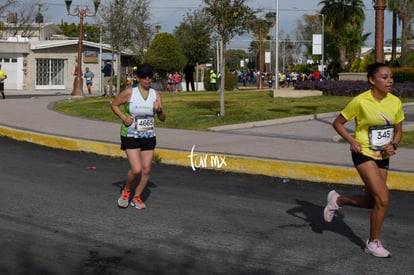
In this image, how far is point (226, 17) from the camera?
19.6 m

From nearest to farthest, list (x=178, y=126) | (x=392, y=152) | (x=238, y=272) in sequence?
(x=238, y=272) → (x=392, y=152) → (x=178, y=126)

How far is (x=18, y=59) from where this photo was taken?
52219mm

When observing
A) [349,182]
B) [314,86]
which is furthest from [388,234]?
[314,86]

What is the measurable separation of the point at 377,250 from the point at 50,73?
163 feet

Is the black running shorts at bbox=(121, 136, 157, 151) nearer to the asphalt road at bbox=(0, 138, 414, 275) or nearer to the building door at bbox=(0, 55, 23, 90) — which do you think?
the asphalt road at bbox=(0, 138, 414, 275)

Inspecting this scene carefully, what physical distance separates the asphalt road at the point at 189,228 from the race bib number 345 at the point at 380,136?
951 mm

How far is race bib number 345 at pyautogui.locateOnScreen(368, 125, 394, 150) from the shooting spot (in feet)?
20.8

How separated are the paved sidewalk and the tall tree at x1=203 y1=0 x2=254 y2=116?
2864mm

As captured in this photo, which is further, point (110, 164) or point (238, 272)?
point (110, 164)

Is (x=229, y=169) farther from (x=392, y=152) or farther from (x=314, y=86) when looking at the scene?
(x=314, y=86)

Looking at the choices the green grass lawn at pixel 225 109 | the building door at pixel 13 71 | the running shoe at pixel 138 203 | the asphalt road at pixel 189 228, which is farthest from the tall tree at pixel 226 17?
the building door at pixel 13 71

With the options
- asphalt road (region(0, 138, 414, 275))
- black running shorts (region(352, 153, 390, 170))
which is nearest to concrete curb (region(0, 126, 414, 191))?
asphalt road (region(0, 138, 414, 275))

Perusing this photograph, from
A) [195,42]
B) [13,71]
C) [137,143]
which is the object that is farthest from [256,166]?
[13,71]

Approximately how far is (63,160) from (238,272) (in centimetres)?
797
